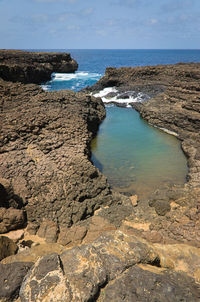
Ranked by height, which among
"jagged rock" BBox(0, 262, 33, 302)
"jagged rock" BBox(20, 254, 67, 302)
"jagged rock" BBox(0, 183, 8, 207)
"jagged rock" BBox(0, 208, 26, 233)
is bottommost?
"jagged rock" BBox(0, 208, 26, 233)

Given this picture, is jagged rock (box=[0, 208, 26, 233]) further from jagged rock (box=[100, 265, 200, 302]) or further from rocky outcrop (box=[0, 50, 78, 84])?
rocky outcrop (box=[0, 50, 78, 84])

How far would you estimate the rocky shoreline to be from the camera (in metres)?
3.98

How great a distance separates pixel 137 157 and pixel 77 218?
24.6 feet

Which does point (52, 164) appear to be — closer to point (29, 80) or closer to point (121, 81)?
point (121, 81)

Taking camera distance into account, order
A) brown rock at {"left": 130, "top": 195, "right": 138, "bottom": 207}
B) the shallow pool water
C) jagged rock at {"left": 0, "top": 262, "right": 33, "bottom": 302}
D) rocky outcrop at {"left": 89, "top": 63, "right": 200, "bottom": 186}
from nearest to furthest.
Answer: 1. jagged rock at {"left": 0, "top": 262, "right": 33, "bottom": 302}
2. brown rock at {"left": 130, "top": 195, "right": 138, "bottom": 207}
3. the shallow pool water
4. rocky outcrop at {"left": 89, "top": 63, "right": 200, "bottom": 186}

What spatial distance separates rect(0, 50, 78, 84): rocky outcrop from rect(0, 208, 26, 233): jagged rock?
1320 inches

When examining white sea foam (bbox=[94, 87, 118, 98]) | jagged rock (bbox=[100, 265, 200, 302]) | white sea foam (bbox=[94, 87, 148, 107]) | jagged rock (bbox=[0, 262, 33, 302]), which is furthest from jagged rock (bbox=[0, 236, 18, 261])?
white sea foam (bbox=[94, 87, 118, 98])

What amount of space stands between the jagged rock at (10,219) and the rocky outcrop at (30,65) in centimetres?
3352

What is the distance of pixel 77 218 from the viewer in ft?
29.6

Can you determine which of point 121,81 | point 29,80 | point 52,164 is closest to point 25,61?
point 29,80

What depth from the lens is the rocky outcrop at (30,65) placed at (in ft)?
127

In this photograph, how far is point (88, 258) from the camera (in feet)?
14.4

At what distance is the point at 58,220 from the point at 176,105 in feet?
61.0

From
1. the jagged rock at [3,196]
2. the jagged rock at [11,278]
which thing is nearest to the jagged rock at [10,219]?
the jagged rock at [3,196]
